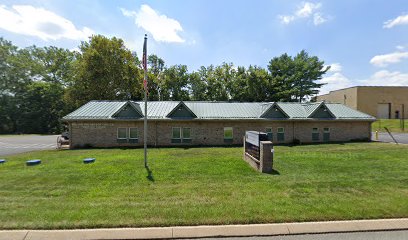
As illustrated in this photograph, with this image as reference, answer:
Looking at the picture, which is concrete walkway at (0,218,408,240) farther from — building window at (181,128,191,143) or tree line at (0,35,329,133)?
tree line at (0,35,329,133)

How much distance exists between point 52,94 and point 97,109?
119 feet

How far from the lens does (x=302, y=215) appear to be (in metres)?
5.47

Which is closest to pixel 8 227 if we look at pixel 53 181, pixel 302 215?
pixel 53 181

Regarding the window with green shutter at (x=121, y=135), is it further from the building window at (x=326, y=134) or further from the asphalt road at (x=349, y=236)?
the building window at (x=326, y=134)

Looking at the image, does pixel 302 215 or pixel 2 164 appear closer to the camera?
pixel 302 215

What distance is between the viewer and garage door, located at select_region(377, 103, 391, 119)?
173ft

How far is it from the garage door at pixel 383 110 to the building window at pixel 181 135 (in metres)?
51.6

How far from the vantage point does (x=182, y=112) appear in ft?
70.9

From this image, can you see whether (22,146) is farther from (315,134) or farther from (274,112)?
(315,134)

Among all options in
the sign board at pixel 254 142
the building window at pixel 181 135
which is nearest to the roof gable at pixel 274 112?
the building window at pixel 181 135

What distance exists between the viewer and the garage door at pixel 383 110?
52.6m

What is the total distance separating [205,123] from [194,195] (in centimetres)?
1494

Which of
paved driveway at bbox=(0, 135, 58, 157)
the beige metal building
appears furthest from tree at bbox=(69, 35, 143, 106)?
the beige metal building

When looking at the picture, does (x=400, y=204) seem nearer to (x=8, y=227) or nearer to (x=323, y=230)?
(x=323, y=230)
